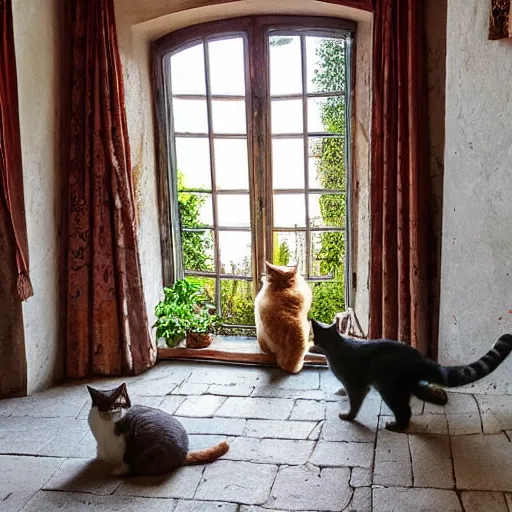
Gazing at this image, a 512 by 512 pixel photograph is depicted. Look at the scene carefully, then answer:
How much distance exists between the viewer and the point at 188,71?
4.64 m

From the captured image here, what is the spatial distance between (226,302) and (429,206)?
1568 mm

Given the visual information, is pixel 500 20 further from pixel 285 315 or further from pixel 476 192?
pixel 285 315

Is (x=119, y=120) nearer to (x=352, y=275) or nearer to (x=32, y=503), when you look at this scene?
(x=352, y=275)

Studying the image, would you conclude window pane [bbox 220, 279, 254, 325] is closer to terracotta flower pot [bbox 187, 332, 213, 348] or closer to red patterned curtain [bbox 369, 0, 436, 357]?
terracotta flower pot [bbox 187, 332, 213, 348]

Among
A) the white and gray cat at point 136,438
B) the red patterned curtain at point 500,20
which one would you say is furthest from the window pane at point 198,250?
the red patterned curtain at point 500,20

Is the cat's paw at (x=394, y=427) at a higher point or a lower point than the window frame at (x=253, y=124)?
lower

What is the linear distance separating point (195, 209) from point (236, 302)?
67 cm

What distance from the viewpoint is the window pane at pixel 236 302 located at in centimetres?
482

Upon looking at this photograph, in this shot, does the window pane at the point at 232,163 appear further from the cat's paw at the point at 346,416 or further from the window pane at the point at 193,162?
the cat's paw at the point at 346,416

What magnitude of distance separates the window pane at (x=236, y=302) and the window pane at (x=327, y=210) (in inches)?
24.7

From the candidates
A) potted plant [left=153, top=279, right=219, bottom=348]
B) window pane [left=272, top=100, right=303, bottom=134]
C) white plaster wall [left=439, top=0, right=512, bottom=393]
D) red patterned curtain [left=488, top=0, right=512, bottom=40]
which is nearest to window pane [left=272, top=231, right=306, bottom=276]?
potted plant [left=153, top=279, right=219, bottom=348]

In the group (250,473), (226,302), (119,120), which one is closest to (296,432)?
(250,473)

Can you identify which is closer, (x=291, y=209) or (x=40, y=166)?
(x=40, y=166)

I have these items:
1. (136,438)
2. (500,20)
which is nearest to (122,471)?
(136,438)
